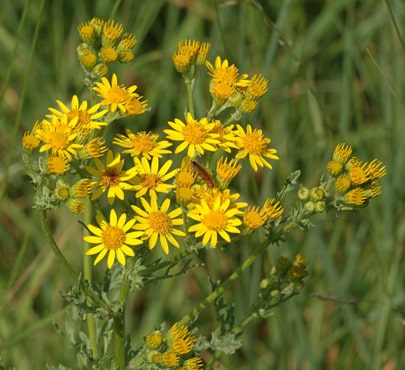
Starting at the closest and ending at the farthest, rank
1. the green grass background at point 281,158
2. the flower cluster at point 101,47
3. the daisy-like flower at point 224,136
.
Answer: the daisy-like flower at point 224,136 → the flower cluster at point 101,47 → the green grass background at point 281,158

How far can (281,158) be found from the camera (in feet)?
17.1

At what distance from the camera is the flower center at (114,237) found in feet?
9.91

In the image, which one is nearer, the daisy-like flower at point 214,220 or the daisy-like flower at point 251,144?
the daisy-like flower at point 214,220

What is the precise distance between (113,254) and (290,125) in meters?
3.05

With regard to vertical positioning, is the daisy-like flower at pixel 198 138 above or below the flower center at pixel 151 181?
above

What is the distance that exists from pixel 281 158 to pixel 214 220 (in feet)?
7.46

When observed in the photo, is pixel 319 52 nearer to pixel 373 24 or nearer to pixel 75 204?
pixel 373 24

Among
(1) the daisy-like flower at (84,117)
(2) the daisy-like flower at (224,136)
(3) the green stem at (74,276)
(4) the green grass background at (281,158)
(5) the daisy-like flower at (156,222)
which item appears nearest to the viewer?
(3) the green stem at (74,276)

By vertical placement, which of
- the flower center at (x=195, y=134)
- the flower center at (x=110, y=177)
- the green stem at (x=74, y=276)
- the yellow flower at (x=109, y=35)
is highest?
the yellow flower at (x=109, y=35)

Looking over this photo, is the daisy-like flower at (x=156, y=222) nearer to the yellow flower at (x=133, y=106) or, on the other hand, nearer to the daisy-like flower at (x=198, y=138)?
the daisy-like flower at (x=198, y=138)

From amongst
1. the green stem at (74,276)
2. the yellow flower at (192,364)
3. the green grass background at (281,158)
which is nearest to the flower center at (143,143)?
the green stem at (74,276)

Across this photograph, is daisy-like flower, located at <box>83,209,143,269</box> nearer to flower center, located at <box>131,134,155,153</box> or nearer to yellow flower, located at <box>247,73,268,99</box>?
flower center, located at <box>131,134,155,153</box>

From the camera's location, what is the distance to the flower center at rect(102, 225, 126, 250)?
9.91 feet

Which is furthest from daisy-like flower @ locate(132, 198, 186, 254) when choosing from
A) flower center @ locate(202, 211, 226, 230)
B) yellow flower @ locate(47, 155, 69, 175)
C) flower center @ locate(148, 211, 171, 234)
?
yellow flower @ locate(47, 155, 69, 175)
